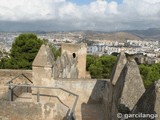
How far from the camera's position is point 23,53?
31.3 meters

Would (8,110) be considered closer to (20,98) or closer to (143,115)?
(20,98)

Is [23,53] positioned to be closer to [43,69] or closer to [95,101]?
[43,69]

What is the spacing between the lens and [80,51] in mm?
23719

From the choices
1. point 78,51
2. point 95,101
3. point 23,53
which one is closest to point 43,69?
point 95,101

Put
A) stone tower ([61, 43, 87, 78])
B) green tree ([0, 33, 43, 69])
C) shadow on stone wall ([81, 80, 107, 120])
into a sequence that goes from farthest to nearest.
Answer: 1. green tree ([0, 33, 43, 69])
2. stone tower ([61, 43, 87, 78])
3. shadow on stone wall ([81, 80, 107, 120])

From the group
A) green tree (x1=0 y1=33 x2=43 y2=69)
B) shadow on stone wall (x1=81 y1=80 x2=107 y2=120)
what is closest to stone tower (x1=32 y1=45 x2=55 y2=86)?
shadow on stone wall (x1=81 y1=80 x2=107 y2=120)

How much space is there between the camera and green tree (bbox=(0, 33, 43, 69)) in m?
30.2

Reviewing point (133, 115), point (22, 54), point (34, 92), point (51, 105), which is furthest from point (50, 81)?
point (22, 54)

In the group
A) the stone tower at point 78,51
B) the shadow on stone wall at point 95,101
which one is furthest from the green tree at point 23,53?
the shadow on stone wall at point 95,101

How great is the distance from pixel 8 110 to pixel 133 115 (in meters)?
6.64

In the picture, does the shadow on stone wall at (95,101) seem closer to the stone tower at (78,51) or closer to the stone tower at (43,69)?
the stone tower at (43,69)

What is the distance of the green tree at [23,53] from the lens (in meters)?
30.2

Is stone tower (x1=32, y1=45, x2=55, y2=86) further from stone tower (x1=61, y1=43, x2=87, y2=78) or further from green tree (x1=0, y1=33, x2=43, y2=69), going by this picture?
green tree (x1=0, y1=33, x2=43, y2=69)

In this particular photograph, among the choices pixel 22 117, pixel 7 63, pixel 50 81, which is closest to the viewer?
pixel 22 117
